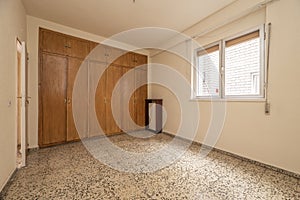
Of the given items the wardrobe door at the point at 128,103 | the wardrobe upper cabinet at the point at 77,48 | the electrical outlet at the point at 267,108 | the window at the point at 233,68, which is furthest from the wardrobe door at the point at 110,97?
the electrical outlet at the point at 267,108

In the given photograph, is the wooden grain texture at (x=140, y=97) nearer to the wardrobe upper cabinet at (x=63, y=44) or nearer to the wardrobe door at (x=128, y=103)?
the wardrobe door at (x=128, y=103)

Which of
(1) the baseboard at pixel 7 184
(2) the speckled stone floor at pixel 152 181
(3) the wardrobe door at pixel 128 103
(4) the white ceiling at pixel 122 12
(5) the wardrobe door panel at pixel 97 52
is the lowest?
(2) the speckled stone floor at pixel 152 181

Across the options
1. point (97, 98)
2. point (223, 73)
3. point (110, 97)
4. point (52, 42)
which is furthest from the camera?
point (110, 97)

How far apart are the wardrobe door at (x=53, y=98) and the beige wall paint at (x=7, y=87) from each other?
1066 millimetres

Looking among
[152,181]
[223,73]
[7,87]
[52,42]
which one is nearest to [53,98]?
[52,42]

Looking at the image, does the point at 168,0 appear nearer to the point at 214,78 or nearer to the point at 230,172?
the point at 214,78

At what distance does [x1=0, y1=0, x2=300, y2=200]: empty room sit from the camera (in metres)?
1.85

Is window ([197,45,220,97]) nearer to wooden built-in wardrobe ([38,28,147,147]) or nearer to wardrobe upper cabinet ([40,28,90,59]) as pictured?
wooden built-in wardrobe ([38,28,147,147])

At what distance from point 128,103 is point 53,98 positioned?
6.42 feet

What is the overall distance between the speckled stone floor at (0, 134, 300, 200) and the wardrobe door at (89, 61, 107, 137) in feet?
4.09

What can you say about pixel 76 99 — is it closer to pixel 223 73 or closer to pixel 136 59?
pixel 136 59

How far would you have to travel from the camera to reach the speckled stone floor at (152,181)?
1.63 m

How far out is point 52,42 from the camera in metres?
3.20

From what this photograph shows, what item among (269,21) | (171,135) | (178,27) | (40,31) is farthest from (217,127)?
(40,31)
